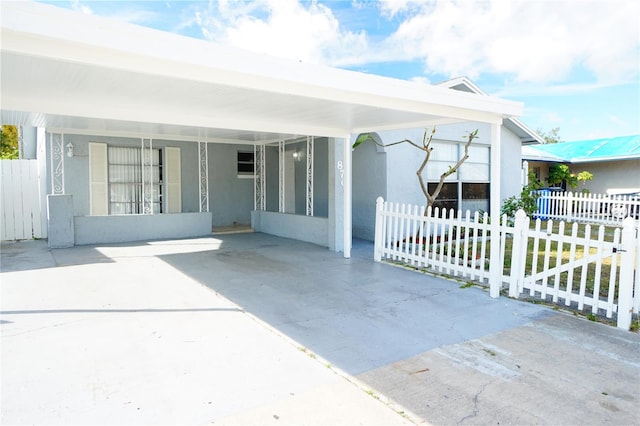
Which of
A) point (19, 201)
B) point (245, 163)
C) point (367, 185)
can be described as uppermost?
point (245, 163)

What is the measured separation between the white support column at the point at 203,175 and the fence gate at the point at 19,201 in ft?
13.5

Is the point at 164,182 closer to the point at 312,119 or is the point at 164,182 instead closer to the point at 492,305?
the point at 312,119

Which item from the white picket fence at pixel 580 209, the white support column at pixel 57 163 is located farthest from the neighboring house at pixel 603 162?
the white support column at pixel 57 163

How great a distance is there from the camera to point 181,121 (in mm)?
6574

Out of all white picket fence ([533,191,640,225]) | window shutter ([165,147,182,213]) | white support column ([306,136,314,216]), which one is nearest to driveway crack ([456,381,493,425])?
white support column ([306,136,314,216])

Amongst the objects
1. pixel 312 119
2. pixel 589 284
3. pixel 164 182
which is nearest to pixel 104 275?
pixel 312 119

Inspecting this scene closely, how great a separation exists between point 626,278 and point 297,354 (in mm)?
3850

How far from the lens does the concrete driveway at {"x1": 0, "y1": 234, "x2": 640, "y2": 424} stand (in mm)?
3016

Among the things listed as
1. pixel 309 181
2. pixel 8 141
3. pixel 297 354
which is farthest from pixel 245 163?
pixel 8 141

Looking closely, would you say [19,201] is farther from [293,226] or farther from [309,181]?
[309,181]

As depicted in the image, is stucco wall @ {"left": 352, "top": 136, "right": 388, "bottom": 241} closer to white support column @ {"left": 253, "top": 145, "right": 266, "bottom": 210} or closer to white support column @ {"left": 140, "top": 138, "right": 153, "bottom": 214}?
white support column @ {"left": 253, "top": 145, "right": 266, "bottom": 210}

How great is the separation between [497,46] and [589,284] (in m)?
27.7

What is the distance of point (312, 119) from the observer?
7234 mm

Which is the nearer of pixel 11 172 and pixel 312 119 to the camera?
pixel 312 119
